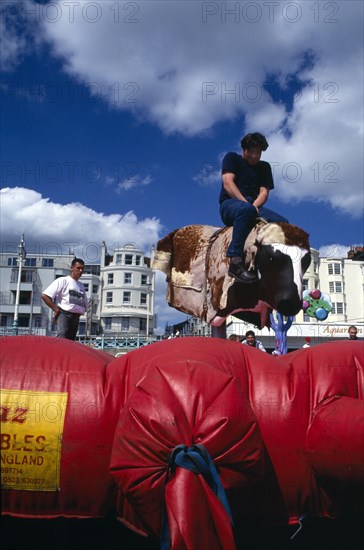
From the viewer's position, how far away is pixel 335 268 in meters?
55.2

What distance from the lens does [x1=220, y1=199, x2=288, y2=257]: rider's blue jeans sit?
374 cm

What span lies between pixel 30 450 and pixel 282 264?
85.6 inches

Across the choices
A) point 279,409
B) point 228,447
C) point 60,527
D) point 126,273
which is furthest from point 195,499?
point 126,273

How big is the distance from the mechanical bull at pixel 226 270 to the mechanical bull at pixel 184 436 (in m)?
0.94

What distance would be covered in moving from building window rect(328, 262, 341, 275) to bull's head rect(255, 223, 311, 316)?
53895 millimetres

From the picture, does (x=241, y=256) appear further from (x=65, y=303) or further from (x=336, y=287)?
(x=336, y=287)

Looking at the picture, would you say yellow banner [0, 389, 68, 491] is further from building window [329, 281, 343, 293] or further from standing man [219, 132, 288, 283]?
building window [329, 281, 343, 293]

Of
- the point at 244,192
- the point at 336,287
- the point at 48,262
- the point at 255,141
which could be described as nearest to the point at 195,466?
the point at 244,192

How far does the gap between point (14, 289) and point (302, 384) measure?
59.5 meters

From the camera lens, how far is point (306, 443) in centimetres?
227

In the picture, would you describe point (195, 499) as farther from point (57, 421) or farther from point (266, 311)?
point (266, 311)

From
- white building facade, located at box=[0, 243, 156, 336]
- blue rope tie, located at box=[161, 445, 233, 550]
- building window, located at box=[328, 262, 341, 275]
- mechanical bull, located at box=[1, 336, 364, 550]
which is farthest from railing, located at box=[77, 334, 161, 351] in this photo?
building window, located at box=[328, 262, 341, 275]

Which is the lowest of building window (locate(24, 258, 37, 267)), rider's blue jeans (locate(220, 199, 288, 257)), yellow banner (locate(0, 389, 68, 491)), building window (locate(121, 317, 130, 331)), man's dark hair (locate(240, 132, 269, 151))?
yellow banner (locate(0, 389, 68, 491))

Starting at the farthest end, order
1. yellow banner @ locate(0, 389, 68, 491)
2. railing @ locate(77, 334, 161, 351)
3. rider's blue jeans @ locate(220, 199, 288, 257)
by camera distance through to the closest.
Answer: railing @ locate(77, 334, 161, 351), rider's blue jeans @ locate(220, 199, 288, 257), yellow banner @ locate(0, 389, 68, 491)
